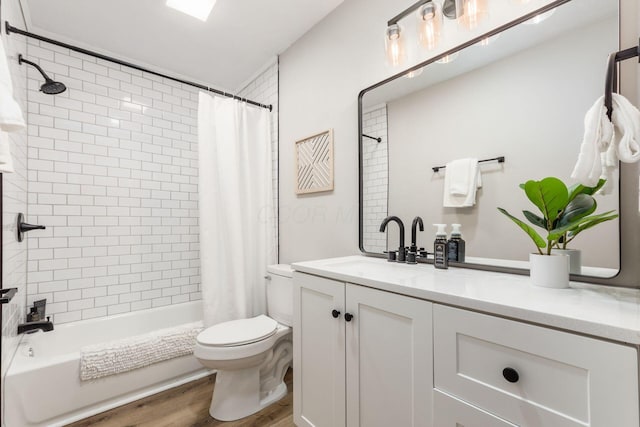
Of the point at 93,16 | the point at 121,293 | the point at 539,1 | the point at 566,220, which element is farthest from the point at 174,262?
the point at 539,1

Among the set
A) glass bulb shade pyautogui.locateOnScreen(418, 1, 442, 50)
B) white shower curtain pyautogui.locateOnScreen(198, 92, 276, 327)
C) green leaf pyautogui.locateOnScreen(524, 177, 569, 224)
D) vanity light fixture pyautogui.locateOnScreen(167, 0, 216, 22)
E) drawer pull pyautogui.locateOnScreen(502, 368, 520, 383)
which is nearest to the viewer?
drawer pull pyautogui.locateOnScreen(502, 368, 520, 383)

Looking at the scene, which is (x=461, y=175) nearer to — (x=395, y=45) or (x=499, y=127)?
(x=499, y=127)

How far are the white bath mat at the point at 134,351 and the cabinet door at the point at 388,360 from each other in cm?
139

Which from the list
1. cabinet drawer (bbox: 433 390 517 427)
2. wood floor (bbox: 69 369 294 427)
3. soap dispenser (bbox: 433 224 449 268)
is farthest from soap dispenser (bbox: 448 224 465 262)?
wood floor (bbox: 69 369 294 427)

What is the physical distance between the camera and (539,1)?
3.53 feet

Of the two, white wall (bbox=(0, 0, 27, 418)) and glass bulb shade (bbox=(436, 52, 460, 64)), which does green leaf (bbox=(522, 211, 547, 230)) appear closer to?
glass bulb shade (bbox=(436, 52, 460, 64))

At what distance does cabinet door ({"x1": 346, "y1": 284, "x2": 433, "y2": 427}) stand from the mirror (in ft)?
1.64

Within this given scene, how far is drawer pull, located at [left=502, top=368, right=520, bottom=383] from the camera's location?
0.69m

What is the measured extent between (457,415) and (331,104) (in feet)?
Result: 5.79

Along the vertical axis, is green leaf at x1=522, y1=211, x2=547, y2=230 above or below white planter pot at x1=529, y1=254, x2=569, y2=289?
above

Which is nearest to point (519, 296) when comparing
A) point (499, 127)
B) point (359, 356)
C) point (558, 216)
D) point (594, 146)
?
point (558, 216)

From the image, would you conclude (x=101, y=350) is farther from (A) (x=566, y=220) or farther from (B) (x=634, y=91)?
(B) (x=634, y=91)

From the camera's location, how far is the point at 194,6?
1.85m

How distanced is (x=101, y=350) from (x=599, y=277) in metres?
2.45
